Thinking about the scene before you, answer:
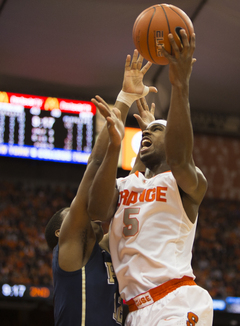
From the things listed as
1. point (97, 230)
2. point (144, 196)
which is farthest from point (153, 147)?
point (97, 230)

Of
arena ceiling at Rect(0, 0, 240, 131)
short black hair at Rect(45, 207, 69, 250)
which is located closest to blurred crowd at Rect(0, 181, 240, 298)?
arena ceiling at Rect(0, 0, 240, 131)

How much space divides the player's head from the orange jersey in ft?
0.48

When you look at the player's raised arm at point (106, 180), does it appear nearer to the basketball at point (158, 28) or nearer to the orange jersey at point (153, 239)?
the orange jersey at point (153, 239)

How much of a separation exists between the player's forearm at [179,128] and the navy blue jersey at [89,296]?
88 cm

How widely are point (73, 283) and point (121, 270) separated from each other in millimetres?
353

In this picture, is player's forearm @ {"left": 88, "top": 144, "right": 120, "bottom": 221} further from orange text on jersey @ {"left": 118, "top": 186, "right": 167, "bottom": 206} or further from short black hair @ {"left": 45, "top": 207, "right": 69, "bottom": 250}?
short black hair @ {"left": 45, "top": 207, "right": 69, "bottom": 250}

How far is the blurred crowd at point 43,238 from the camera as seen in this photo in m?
9.66

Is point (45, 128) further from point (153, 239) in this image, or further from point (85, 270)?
point (153, 239)

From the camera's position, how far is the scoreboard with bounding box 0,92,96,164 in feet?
24.5

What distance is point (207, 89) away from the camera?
9.05 meters

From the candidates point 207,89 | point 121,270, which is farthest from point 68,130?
point 121,270

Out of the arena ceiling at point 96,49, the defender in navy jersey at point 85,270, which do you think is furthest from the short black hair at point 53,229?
the arena ceiling at point 96,49

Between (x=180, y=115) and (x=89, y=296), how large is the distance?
1.17m

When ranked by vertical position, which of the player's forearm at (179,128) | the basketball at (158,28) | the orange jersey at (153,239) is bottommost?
the orange jersey at (153,239)
